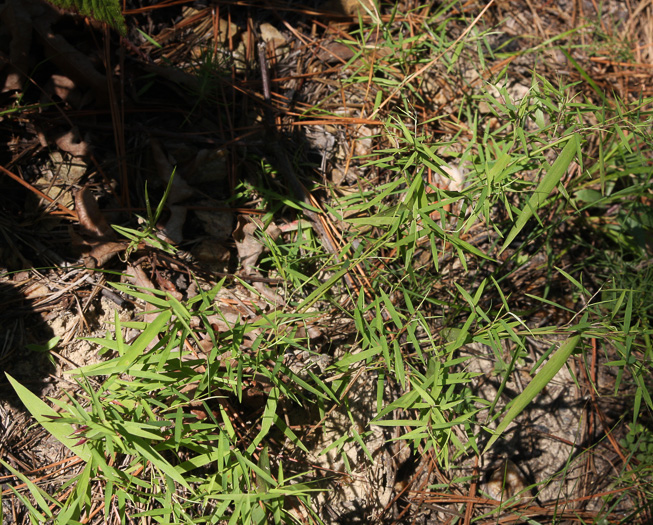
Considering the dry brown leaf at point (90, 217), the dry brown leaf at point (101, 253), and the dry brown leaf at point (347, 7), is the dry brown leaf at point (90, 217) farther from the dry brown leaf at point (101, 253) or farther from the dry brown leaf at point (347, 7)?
the dry brown leaf at point (347, 7)

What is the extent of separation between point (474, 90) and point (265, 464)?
186 centimetres

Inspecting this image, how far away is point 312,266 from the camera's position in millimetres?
1937

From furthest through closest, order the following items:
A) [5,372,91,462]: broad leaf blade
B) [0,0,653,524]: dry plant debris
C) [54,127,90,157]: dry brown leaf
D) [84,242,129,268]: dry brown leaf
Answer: [54,127,90,157]: dry brown leaf → [84,242,129,268]: dry brown leaf → [0,0,653,524]: dry plant debris → [5,372,91,462]: broad leaf blade

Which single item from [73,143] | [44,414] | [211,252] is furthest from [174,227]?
[44,414]

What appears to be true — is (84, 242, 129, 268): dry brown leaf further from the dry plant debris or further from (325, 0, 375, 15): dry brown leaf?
(325, 0, 375, 15): dry brown leaf

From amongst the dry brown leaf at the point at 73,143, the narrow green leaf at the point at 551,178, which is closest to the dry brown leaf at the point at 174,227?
the dry brown leaf at the point at 73,143

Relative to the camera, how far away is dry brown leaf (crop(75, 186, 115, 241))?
176 centimetres

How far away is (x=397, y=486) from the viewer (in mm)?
1781

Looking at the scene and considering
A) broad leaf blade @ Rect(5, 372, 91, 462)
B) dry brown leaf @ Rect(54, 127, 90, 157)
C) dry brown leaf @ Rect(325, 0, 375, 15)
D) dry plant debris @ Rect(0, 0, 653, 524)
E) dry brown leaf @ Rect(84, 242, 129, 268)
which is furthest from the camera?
dry brown leaf @ Rect(325, 0, 375, 15)

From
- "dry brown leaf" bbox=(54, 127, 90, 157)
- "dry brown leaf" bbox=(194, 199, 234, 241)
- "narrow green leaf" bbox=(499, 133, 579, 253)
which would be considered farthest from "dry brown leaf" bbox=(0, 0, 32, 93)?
"narrow green leaf" bbox=(499, 133, 579, 253)

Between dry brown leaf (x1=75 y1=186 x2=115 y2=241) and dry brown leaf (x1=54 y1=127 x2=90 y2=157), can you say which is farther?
dry brown leaf (x1=54 y1=127 x2=90 y2=157)

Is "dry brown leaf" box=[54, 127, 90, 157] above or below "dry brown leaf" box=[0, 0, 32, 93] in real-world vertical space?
below

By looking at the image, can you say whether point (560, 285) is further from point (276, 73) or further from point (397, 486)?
point (276, 73)

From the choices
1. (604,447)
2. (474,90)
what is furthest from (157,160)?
(604,447)
